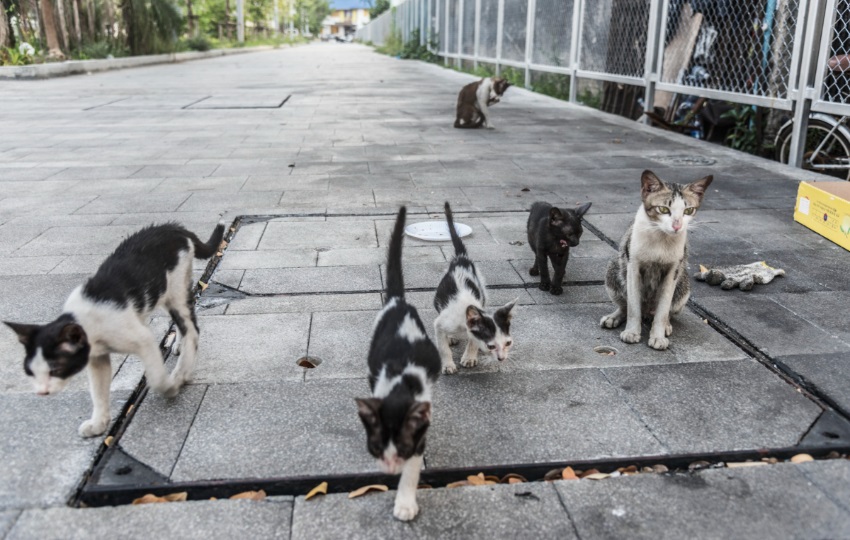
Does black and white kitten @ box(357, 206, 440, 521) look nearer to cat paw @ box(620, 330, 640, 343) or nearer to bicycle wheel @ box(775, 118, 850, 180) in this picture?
cat paw @ box(620, 330, 640, 343)

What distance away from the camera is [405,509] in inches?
87.4

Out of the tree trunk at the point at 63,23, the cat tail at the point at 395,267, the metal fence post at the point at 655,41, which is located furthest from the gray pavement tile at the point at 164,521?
the tree trunk at the point at 63,23

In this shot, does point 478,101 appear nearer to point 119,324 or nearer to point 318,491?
point 119,324

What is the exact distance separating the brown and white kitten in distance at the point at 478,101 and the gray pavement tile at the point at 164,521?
887 cm

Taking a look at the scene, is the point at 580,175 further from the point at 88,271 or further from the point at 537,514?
the point at 537,514

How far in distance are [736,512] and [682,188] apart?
1.77 metres

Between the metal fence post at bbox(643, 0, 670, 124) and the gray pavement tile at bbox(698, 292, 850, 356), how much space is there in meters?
7.68

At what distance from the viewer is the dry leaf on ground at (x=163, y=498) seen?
232 cm

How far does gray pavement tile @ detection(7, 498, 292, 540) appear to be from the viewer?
214cm

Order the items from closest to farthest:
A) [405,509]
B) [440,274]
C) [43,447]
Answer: [405,509] < [43,447] < [440,274]

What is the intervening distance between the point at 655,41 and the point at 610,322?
8521 millimetres

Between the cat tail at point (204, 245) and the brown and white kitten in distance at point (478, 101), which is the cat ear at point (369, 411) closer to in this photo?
the cat tail at point (204, 245)

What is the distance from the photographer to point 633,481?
7.88ft

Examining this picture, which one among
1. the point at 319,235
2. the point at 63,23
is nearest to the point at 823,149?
the point at 319,235
